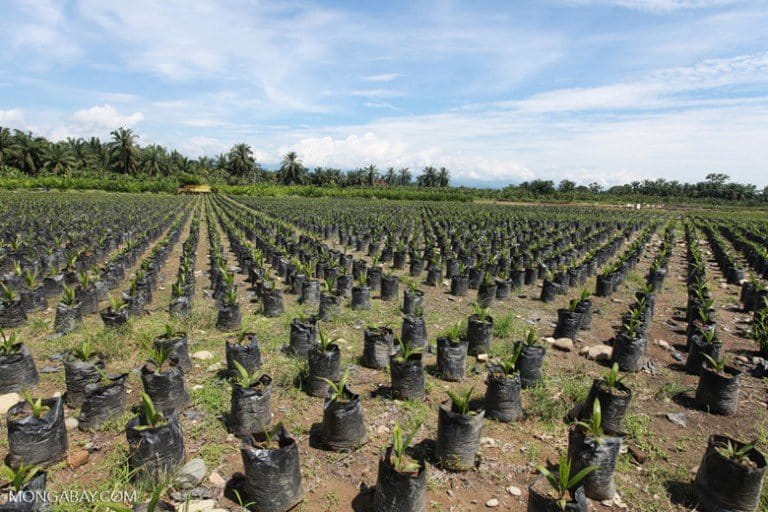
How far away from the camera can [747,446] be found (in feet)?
11.0

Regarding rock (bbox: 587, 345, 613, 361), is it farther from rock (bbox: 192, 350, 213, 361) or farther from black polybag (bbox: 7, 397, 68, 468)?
black polybag (bbox: 7, 397, 68, 468)

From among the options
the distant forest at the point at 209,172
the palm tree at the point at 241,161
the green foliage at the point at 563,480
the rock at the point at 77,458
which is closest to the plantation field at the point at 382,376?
the rock at the point at 77,458

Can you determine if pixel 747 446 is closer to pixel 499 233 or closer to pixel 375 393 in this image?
pixel 375 393

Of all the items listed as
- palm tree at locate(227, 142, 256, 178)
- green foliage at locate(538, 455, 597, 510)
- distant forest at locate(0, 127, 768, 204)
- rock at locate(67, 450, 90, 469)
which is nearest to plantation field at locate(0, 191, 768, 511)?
rock at locate(67, 450, 90, 469)

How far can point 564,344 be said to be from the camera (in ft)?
21.5

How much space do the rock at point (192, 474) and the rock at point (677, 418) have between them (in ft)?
16.1

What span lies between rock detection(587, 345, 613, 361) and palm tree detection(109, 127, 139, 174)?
70.5 metres

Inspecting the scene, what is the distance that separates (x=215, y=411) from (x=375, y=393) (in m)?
1.80

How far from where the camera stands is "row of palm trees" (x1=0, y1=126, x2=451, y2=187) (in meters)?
54.5

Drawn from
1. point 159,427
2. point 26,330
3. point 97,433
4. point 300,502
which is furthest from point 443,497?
point 26,330

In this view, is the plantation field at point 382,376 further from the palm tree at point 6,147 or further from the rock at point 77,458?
the palm tree at point 6,147

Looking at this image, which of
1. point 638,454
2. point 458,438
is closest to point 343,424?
point 458,438

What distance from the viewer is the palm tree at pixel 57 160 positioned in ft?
180

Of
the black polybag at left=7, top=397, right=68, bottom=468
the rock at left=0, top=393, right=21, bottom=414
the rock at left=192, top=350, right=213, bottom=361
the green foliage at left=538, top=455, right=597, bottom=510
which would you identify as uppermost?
the green foliage at left=538, top=455, right=597, bottom=510
